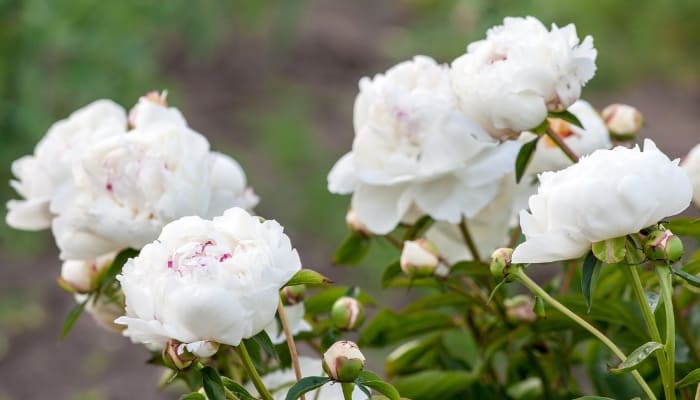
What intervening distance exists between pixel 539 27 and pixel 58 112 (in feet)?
7.63

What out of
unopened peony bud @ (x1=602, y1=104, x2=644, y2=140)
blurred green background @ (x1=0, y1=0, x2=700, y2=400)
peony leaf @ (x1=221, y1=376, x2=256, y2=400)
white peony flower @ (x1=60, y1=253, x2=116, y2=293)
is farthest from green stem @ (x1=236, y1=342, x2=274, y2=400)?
blurred green background @ (x1=0, y1=0, x2=700, y2=400)

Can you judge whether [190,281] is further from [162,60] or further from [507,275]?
[162,60]

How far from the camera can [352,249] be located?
2.73 feet

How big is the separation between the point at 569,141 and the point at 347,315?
8.2 inches

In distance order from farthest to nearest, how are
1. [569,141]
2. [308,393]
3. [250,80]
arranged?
[250,80], [569,141], [308,393]

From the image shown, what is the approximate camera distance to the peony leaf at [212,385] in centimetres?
56

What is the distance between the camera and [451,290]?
31.2 inches

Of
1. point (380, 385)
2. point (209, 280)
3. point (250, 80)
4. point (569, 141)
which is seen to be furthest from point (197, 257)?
point (250, 80)

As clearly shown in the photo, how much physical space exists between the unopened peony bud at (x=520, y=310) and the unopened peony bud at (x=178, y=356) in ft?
0.89

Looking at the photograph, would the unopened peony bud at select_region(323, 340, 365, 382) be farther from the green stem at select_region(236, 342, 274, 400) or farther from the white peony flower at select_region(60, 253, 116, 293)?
the white peony flower at select_region(60, 253, 116, 293)

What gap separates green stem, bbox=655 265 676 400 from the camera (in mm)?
541

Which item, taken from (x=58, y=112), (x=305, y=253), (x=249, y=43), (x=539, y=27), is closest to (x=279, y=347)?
(x=539, y=27)

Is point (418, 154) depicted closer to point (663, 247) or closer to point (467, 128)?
point (467, 128)

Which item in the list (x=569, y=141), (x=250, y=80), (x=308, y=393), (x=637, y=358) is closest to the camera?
(x=637, y=358)
